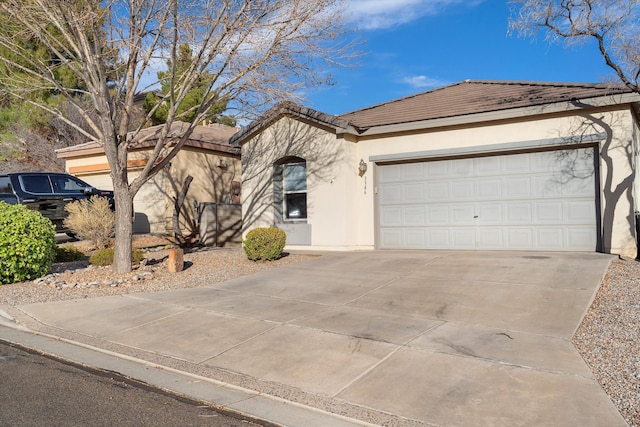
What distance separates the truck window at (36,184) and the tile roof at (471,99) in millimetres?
9349

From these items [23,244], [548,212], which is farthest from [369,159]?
[23,244]

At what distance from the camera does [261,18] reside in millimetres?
11008

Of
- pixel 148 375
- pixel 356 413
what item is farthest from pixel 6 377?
pixel 356 413

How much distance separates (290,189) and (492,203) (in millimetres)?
5870

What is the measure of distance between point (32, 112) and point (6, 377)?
2261 cm

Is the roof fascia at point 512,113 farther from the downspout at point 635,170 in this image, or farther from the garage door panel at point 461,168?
the garage door panel at point 461,168

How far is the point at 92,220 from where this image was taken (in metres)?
13.2

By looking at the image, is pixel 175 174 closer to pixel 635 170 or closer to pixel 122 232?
pixel 122 232

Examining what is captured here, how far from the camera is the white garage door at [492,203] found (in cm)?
1167

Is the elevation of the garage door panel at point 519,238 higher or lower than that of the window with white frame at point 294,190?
lower

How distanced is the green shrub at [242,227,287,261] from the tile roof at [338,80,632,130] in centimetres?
404

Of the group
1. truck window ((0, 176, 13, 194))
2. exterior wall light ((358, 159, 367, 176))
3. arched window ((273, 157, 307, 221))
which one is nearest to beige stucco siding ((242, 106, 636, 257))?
exterior wall light ((358, 159, 367, 176))

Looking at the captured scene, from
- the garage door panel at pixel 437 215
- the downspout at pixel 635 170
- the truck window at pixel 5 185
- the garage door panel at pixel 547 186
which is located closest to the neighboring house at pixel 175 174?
the truck window at pixel 5 185

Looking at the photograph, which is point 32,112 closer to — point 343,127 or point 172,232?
point 172,232
